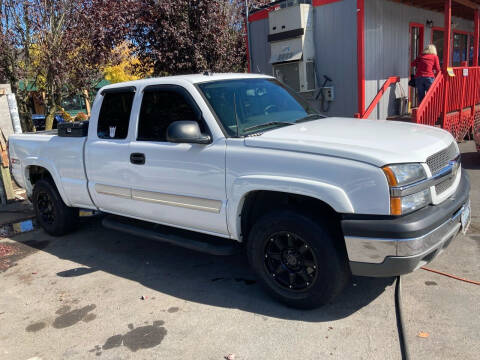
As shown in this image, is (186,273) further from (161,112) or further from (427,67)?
(427,67)

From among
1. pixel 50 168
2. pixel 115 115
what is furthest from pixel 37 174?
pixel 115 115

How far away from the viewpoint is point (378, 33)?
9180mm

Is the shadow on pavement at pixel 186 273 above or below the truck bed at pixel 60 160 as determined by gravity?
below

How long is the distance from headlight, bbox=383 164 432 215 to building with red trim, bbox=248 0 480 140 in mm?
5069

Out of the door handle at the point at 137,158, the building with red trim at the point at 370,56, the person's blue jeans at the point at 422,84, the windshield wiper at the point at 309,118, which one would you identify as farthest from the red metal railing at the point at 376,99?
the door handle at the point at 137,158

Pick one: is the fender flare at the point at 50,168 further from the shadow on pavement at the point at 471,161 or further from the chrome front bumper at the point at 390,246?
the shadow on pavement at the point at 471,161

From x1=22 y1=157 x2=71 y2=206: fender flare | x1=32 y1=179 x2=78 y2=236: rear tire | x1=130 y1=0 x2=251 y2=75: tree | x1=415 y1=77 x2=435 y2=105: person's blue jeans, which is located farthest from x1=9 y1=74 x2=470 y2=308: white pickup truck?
x1=415 y1=77 x2=435 y2=105: person's blue jeans

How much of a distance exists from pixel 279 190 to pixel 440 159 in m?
1.28

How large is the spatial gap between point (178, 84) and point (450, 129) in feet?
24.4

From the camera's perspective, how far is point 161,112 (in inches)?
164

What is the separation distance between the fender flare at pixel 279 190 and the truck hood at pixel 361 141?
0.24 metres

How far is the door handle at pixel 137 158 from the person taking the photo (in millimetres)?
4129

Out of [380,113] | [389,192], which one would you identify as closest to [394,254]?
[389,192]

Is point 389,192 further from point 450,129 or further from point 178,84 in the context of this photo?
point 450,129
